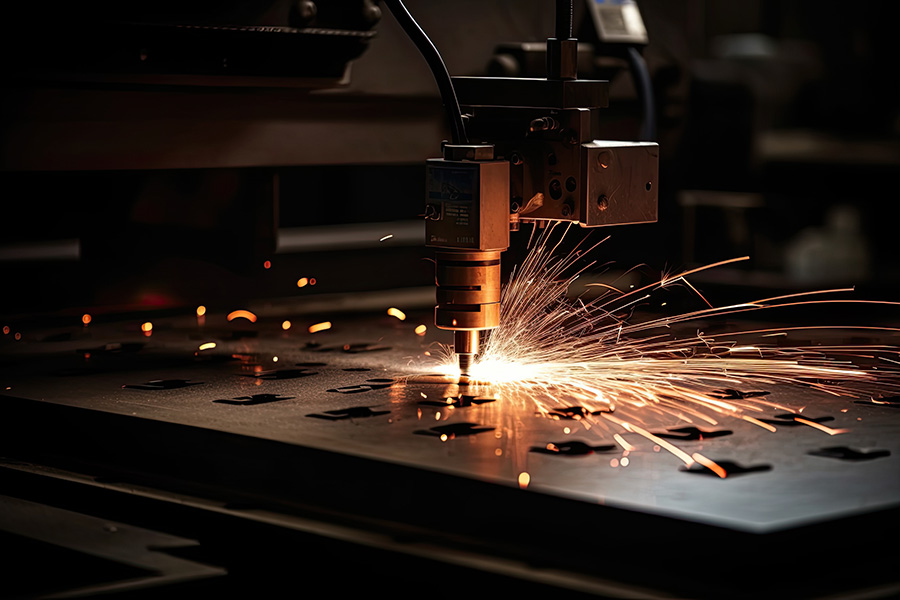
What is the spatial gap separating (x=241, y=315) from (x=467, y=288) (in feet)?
3.58

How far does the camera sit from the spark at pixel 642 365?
211 cm

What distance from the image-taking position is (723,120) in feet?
18.5

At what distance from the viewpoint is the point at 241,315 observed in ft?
10.4

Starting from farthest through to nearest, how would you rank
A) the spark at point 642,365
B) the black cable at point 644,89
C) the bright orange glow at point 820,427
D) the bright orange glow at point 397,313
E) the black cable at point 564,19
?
the black cable at point 644,89, the bright orange glow at point 397,313, the black cable at point 564,19, the spark at point 642,365, the bright orange glow at point 820,427

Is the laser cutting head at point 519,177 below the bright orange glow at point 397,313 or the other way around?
the other way around

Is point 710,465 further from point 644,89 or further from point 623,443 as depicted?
point 644,89

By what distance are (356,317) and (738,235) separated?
2296 mm

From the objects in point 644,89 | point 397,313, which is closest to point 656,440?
point 397,313

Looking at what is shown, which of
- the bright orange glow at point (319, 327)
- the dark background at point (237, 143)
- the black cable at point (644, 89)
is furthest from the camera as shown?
the black cable at point (644, 89)

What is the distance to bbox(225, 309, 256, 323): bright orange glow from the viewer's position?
3152 millimetres

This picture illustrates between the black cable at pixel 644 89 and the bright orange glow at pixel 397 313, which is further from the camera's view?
the black cable at pixel 644 89

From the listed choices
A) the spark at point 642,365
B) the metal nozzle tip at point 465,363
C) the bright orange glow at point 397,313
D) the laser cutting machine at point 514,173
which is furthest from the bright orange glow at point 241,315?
the laser cutting machine at point 514,173

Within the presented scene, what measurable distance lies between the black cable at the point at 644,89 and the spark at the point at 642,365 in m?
0.64

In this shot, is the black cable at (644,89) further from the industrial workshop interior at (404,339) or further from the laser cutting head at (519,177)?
the laser cutting head at (519,177)
